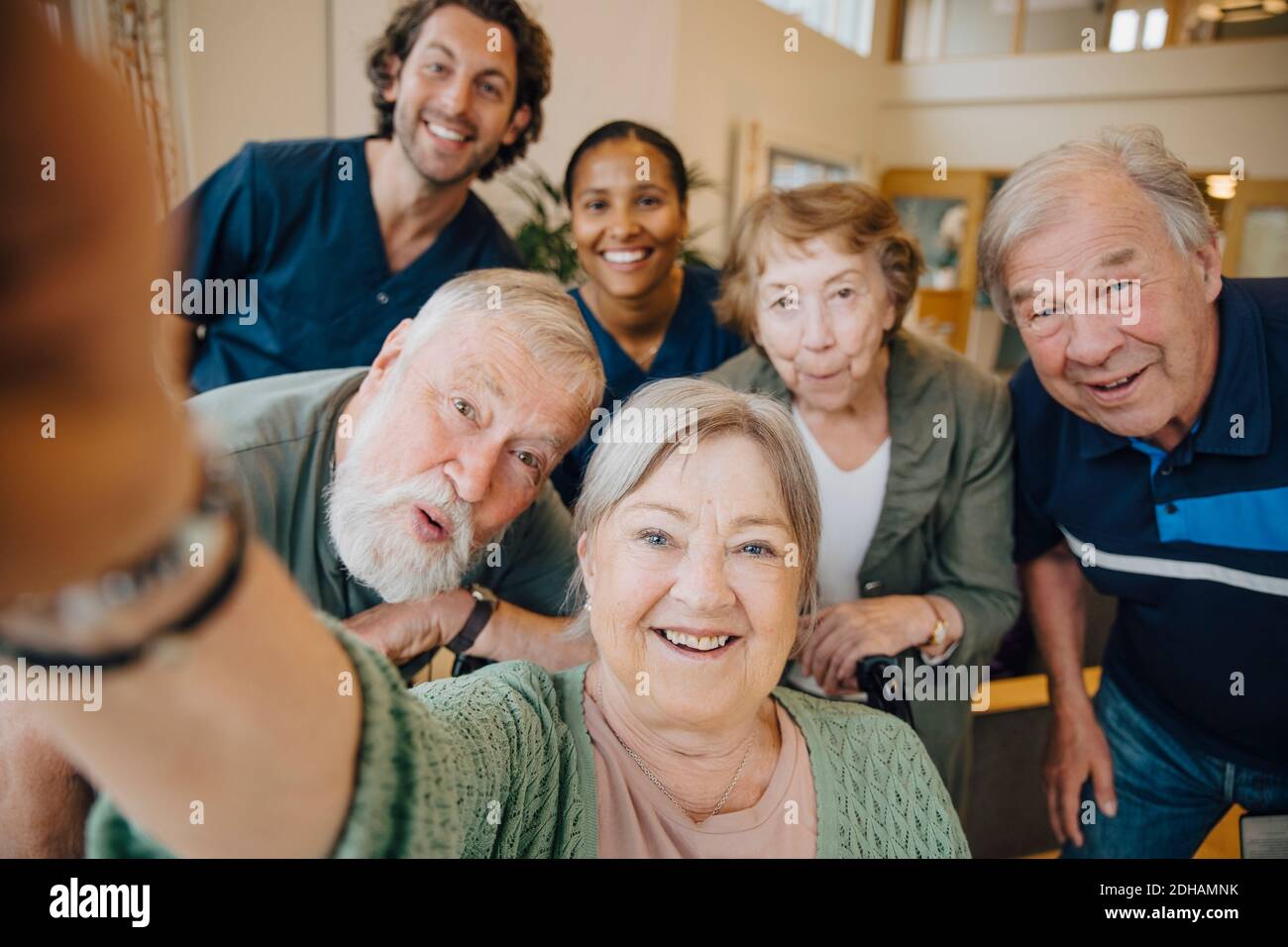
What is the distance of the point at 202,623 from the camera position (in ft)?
1.55

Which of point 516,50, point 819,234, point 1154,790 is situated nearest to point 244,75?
point 516,50

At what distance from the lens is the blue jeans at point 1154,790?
1396 millimetres

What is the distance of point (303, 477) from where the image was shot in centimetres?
109

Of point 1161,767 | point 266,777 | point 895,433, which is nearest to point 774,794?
point 895,433

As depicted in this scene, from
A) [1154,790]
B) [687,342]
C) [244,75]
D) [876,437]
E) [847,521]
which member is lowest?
[1154,790]

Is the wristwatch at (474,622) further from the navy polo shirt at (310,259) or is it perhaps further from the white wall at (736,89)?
the white wall at (736,89)

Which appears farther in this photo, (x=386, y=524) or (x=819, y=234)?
(x=819, y=234)

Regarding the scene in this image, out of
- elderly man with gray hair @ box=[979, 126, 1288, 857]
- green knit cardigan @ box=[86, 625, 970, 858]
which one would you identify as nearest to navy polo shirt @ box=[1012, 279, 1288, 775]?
elderly man with gray hair @ box=[979, 126, 1288, 857]

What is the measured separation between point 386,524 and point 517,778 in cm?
38

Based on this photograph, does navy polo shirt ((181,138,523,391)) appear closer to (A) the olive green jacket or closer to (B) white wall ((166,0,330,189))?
(B) white wall ((166,0,330,189))

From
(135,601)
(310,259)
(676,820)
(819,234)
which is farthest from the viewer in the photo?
(819,234)

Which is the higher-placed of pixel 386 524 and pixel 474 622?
pixel 386 524

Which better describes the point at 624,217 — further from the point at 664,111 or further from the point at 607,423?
the point at 607,423

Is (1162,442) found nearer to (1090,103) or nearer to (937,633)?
(937,633)
